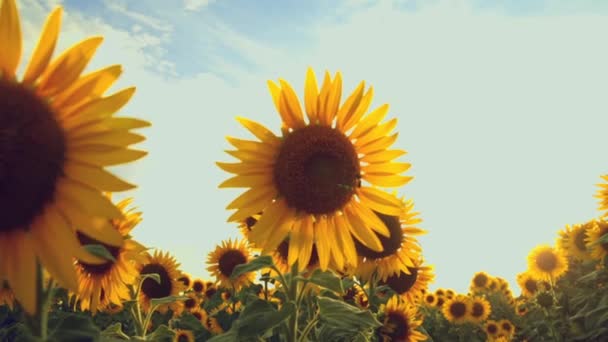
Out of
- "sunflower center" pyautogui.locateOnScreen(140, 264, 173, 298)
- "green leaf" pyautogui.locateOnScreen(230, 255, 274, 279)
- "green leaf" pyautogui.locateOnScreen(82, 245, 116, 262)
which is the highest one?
"green leaf" pyautogui.locateOnScreen(230, 255, 274, 279)

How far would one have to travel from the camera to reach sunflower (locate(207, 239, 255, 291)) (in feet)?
35.3

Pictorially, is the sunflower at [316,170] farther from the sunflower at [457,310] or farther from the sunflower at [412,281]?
the sunflower at [457,310]

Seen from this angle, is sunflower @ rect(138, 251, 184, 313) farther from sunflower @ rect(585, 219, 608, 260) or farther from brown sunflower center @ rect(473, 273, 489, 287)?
brown sunflower center @ rect(473, 273, 489, 287)

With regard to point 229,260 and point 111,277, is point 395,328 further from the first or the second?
point 229,260

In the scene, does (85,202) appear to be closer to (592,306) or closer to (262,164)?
(262,164)

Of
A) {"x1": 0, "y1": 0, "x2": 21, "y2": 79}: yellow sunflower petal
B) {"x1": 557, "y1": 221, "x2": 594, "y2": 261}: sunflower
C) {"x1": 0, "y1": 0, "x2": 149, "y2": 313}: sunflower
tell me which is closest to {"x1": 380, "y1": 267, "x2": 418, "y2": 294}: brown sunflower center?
{"x1": 0, "y1": 0, "x2": 149, "y2": 313}: sunflower

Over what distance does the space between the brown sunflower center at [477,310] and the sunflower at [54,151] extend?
12173 millimetres

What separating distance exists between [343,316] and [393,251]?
292 cm

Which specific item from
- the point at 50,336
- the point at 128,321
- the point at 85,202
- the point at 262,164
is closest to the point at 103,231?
the point at 85,202

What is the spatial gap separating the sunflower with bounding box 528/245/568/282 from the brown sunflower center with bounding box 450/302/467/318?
3.52 m

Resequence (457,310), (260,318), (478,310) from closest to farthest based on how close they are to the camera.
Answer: (260,318)
(457,310)
(478,310)

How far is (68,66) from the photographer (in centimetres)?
254

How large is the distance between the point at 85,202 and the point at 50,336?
65cm

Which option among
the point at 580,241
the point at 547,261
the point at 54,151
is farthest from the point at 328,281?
the point at 547,261
